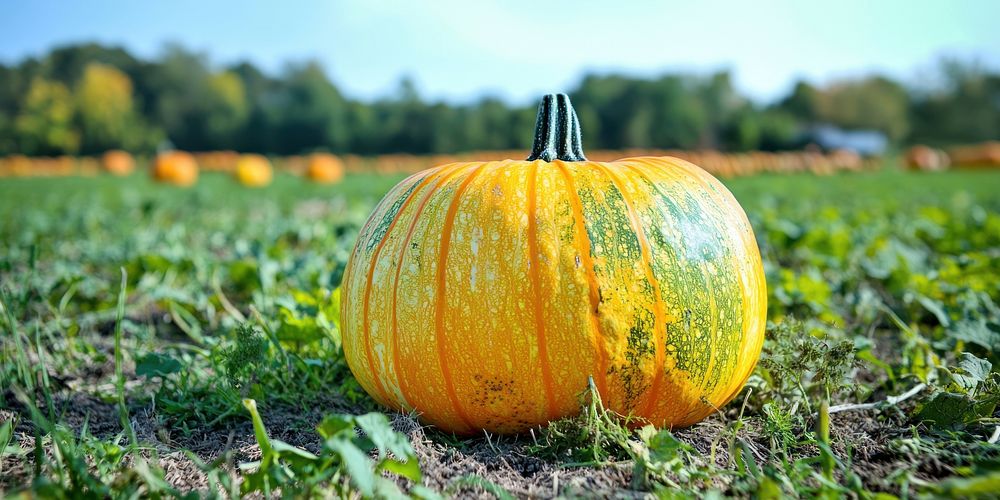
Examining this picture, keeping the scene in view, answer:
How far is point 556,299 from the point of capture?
1.73 meters

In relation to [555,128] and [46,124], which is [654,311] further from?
[46,124]

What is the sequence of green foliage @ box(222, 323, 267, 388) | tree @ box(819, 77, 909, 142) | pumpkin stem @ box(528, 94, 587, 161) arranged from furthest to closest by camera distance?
tree @ box(819, 77, 909, 142), pumpkin stem @ box(528, 94, 587, 161), green foliage @ box(222, 323, 267, 388)

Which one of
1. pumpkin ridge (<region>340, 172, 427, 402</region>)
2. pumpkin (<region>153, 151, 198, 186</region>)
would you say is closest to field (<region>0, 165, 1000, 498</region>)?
pumpkin ridge (<region>340, 172, 427, 402</region>)

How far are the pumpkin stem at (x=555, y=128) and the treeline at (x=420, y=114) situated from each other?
5364 centimetres

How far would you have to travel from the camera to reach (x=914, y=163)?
101 feet

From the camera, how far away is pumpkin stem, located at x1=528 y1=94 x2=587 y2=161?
2.14 m

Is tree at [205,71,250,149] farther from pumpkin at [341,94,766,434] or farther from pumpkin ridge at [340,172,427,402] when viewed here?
pumpkin at [341,94,766,434]

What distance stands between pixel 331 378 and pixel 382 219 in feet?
2.36

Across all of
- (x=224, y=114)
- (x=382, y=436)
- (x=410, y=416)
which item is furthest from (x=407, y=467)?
(x=224, y=114)

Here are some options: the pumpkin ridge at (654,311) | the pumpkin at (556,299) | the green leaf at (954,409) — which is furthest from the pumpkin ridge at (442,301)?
the green leaf at (954,409)

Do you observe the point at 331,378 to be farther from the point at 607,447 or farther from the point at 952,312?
the point at 952,312

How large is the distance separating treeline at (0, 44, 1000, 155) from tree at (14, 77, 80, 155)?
10 cm

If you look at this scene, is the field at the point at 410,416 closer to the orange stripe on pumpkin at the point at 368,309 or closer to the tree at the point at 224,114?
the orange stripe on pumpkin at the point at 368,309

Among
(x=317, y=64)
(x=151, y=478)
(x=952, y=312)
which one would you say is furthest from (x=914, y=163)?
(x=317, y=64)
